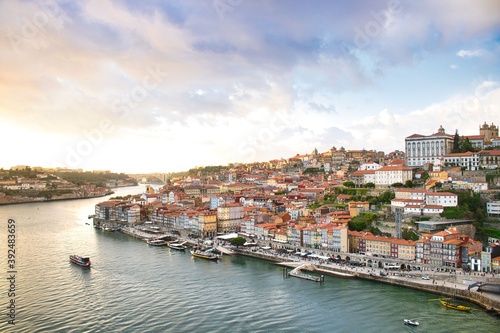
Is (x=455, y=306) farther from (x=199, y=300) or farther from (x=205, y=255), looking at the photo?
(x=205, y=255)

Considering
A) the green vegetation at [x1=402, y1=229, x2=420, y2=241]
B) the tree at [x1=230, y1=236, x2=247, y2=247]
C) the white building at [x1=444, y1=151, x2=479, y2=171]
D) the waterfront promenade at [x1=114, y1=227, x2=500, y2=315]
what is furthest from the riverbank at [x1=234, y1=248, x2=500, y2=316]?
the white building at [x1=444, y1=151, x2=479, y2=171]

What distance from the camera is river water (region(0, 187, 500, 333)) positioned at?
9875 millimetres

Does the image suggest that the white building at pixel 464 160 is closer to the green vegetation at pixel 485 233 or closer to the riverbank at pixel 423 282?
the green vegetation at pixel 485 233

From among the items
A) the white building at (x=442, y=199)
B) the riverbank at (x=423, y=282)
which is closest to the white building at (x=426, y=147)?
the white building at (x=442, y=199)

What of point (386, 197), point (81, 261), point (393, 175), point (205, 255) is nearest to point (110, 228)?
point (205, 255)

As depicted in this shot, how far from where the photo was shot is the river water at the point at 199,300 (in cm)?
988

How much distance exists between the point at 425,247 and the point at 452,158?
10.6m

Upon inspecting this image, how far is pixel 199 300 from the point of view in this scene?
1162 cm

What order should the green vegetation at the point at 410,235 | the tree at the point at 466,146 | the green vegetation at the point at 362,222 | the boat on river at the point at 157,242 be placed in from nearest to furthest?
1. the green vegetation at the point at 410,235
2. the green vegetation at the point at 362,222
3. the boat on river at the point at 157,242
4. the tree at the point at 466,146

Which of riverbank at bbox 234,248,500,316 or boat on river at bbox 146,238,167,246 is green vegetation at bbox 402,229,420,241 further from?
boat on river at bbox 146,238,167,246

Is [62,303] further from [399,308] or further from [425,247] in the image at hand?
[425,247]

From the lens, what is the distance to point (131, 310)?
1085cm

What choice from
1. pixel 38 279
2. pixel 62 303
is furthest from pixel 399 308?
pixel 38 279

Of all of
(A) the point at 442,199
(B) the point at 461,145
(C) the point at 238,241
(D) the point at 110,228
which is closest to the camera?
(A) the point at 442,199
